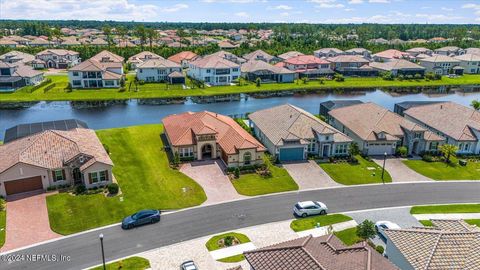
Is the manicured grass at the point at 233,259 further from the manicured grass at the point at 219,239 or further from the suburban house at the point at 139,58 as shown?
the suburban house at the point at 139,58

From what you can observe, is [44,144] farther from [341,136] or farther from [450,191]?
[450,191]

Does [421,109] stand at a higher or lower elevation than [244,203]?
higher

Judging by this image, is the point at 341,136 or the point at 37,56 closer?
the point at 341,136

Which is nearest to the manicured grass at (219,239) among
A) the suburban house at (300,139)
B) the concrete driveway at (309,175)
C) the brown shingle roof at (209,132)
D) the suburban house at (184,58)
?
the concrete driveway at (309,175)

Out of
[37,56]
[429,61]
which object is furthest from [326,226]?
[37,56]

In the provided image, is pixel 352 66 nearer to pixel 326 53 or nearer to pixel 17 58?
pixel 326 53

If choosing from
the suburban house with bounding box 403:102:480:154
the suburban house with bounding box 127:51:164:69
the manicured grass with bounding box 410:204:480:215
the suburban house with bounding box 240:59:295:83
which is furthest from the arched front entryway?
the suburban house with bounding box 127:51:164:69

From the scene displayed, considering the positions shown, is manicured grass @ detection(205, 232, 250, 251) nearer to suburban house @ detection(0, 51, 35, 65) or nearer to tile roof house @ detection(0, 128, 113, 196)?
tile roof house @ detection(0, 128, 113, 196)
